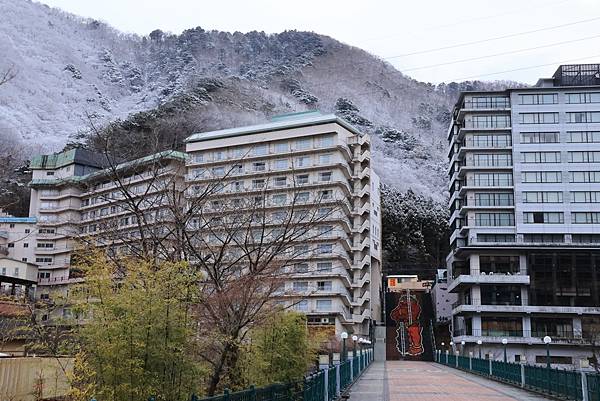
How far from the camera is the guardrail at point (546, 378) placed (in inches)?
617

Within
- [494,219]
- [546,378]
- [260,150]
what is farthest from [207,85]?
[546,378]

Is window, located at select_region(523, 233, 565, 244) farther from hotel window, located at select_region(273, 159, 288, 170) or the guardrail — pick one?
the guardrail

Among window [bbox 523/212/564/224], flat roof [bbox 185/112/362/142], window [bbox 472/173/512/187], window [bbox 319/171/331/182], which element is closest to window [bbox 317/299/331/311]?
window [bbox 319/171/331/182]

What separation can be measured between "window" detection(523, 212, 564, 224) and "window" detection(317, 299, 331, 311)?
2025 cm

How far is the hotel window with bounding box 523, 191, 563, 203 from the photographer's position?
5731 cm

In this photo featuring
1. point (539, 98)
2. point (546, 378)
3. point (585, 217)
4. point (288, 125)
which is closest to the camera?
point (546, 378)

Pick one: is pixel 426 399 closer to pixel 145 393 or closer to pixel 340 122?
pixel 145 393

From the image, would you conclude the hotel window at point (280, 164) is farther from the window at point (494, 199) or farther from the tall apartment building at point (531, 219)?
the window at point (494, 199)

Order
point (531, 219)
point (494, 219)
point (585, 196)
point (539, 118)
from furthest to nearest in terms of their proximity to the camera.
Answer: point (539, 118), point (494, 219), point (531, 219), point (585, 196)

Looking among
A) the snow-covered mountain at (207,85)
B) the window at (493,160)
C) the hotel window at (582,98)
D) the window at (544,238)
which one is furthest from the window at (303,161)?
the snow-covered mountain at (207,85)

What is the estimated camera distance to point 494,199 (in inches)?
2347

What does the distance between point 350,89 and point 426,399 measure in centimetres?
15901

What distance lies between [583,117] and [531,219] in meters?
11.3

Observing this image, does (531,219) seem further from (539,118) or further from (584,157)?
(539,118)
